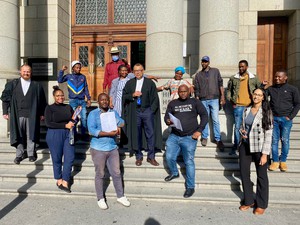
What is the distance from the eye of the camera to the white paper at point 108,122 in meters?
4.29

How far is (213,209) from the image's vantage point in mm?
4270

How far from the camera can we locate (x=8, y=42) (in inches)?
283

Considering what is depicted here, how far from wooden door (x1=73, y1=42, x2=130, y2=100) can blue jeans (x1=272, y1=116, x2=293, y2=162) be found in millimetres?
6844

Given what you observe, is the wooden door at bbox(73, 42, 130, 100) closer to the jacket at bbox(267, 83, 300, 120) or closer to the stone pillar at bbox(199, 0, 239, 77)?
the stone pillar at bbox(199, 0, 239, 77)

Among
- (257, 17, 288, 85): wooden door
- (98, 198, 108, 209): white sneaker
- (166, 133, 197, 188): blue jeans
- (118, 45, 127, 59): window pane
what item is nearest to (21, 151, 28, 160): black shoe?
(98, 198, 108, 209): white sneaker

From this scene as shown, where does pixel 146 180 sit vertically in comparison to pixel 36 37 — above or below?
below

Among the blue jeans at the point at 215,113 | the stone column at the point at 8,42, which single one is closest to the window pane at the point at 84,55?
the stone column at the point at 8,42

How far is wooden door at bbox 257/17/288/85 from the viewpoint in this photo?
31.2 feet

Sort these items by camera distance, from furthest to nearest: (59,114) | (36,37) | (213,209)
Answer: (36,37), (59,114), (213,209)

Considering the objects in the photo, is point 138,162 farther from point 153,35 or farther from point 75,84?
point 153,35

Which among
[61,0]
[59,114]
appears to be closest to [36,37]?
[61,0]

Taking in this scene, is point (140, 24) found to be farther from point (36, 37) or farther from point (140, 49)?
point (36, 37)

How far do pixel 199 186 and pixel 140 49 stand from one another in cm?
712

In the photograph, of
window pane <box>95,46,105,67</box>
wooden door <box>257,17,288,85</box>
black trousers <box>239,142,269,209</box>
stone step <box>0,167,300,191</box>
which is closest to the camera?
black trousers <box>239,142,269,209</box>
